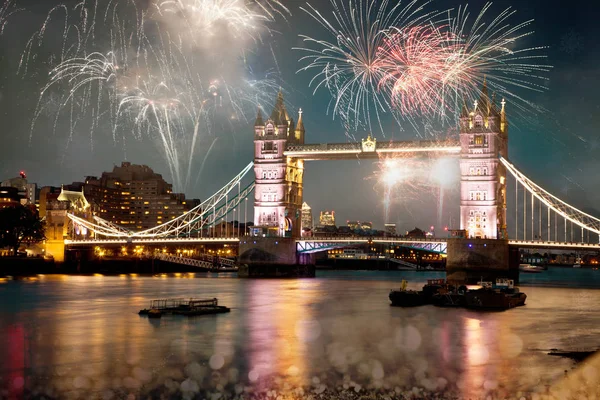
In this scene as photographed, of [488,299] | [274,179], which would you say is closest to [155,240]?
[274,179]

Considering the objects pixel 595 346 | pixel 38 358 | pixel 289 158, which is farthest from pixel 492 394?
pixel 289 158

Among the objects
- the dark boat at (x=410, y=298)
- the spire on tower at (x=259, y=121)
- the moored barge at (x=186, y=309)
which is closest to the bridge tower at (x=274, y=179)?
the spire on tower at (x=259, y=121)

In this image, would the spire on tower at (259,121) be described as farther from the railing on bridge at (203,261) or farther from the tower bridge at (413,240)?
the railing on bridge at (203,261)

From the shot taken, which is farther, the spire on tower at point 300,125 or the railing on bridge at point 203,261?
the railing on bridge at point 203,261

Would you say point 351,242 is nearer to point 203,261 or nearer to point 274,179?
point 274,179

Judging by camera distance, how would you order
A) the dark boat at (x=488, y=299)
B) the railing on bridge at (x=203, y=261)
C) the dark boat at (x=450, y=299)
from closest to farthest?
the dark boat at (x=488, y=299) < the dark boat at (x=450, y=299) < the railing on bridge at (x=203, y=261)

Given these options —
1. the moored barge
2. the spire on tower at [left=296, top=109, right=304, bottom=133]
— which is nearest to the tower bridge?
the spire on tower at [left=296, top=109, right=304, bottom=133]
